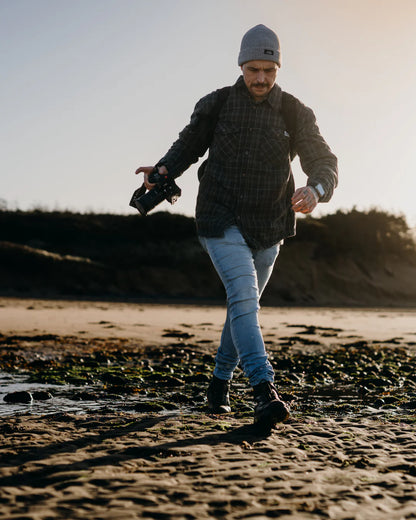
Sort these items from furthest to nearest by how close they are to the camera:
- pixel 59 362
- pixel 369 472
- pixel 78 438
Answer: pixel 59 362, pixel 78 438, pixel 369 472

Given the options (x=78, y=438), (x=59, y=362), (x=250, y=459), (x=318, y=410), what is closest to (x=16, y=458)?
(x=78, y=438)

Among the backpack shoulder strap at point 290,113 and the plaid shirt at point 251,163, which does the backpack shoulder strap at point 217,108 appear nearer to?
the plaid shirt at point 251,163

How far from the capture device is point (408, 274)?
3300 centimetres

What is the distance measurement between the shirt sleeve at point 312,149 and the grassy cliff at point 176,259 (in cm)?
1770

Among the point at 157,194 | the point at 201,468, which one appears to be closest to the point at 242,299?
the point at 157,194

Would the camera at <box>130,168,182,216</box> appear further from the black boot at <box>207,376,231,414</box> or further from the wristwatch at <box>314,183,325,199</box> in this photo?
the black boot at <box>207,376,231,414</box>

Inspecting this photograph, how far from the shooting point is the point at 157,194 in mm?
4023

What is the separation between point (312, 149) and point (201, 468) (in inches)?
85.2

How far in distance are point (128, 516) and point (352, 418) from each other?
231 centimetres

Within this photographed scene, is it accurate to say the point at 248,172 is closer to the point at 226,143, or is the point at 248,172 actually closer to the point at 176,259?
the point at 226,143

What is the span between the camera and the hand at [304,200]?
3.56m

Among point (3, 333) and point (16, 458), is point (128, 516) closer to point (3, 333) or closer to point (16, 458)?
point (16, 458)

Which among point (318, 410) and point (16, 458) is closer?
point (16, 458)

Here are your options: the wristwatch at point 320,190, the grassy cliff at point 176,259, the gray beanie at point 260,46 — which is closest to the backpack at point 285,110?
the gray beanie at point 260,46
